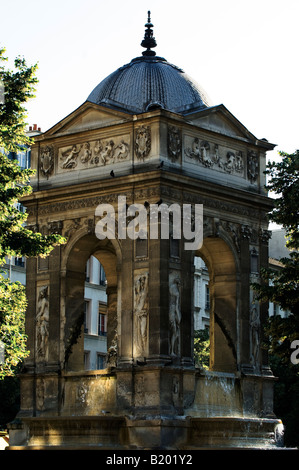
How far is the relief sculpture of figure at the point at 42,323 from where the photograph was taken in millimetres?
46719

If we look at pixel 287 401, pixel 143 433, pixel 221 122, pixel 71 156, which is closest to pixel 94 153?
pixel 71 156

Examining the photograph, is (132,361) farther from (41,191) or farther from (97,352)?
(97,352)

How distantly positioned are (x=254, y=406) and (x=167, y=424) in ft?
17.7

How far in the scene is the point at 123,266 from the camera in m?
44.9

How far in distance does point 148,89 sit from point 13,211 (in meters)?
9.63

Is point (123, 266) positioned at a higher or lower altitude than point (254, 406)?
higher

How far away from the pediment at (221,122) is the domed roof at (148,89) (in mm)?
755

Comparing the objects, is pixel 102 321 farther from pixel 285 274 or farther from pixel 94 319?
pixel 285 274

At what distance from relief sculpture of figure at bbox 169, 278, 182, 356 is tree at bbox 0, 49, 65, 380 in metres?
4.80

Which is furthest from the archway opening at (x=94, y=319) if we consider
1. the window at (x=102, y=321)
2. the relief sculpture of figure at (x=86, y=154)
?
the relief sculpture of figure at (x=86, y=154)

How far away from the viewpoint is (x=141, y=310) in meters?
44.0
